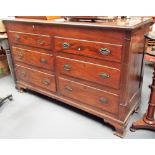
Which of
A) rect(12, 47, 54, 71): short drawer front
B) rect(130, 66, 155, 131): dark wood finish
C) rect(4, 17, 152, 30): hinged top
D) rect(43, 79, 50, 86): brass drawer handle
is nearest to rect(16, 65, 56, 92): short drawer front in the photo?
rect(43, 79, 50, 86): brass drawer handle

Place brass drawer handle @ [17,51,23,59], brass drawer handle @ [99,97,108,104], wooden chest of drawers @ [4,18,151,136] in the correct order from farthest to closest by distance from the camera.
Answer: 1. brass drawer handle @ [17,51,23,59]
2. brass drawer handle @ [99,97,108,104]
3. wooden chest of drawers @ [4,18,151,136]

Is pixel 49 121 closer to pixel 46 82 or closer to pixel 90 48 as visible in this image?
pixel 46 82

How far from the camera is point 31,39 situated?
2.01 metres

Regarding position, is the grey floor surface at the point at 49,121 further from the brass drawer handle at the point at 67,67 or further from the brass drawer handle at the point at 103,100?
the brass drawer handle at the point at 67,67

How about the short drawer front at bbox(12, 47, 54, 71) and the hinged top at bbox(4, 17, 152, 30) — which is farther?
the short drawer front at bbox(12, 47, 54, 71)

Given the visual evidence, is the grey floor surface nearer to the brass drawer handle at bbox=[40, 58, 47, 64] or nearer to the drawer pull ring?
the brass drawer handle at bbox=[40, 58, 47, 64]

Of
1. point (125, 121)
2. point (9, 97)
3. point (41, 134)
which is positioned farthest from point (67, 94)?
point (9, 97)

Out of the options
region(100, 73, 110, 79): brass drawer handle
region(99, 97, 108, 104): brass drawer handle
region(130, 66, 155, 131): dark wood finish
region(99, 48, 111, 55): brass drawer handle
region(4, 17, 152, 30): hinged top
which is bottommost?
region(130, 66, 155, 131): dark wood finish

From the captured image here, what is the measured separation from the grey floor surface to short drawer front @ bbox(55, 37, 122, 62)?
2.31ft

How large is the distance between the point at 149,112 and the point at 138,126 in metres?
0.17

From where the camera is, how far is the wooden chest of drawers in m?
1.45

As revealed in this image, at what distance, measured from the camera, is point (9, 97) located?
2289 mm

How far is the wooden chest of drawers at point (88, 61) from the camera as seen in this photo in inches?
57.1
